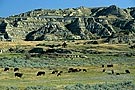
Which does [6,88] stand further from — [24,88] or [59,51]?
[59,51]

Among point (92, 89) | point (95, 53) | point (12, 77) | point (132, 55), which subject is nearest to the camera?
point (92, 89)

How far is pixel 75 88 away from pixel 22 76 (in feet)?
59.8

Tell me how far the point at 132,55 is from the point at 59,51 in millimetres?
22812

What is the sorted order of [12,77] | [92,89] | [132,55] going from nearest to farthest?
1. [92,89]
2. [12,77]
3. [132,55]

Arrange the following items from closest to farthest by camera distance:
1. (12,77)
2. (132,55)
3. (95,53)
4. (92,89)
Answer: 1. (92,89)
2. (12,77)
3. (132,55)
4. (95,53)

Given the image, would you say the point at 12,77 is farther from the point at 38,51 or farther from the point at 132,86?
the point at 38,51

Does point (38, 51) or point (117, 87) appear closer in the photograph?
point (117, 87)

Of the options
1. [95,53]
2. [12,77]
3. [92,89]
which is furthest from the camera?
[95,53]

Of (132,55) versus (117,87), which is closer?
(117,87)

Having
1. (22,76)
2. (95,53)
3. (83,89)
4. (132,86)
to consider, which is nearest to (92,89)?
(83,89)

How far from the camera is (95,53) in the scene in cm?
13462

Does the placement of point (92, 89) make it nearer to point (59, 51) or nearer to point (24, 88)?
point (24, 88)

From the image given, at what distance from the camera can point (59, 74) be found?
59625 mm

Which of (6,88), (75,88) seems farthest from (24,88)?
(75,88)
